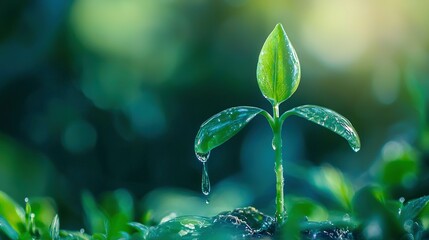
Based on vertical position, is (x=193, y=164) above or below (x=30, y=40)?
below

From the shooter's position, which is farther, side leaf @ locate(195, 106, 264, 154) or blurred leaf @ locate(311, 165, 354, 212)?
blurred leaf @ locate(311, 165, 354, 212)

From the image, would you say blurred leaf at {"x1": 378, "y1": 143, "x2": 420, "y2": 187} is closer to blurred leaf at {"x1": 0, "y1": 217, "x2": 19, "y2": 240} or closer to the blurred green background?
blurred leaf at {"x1": 0, "y1": 217, "x2": 19, "y2": 240}

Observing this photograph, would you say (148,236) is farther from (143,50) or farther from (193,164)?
(143,50)

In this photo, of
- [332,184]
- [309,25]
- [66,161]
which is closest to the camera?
[332,184]

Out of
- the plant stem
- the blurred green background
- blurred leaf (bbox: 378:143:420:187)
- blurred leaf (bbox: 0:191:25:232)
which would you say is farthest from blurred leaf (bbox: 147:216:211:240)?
the blurred green background

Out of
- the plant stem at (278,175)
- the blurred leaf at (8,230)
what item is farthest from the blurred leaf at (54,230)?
the plant stem at (278,175)

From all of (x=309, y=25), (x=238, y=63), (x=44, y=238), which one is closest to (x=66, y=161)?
(x=238, y=63)

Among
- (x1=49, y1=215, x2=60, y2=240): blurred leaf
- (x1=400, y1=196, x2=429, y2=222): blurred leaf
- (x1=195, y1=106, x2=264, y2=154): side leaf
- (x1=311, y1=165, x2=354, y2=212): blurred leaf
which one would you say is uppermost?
(x1=195, y1=106, x2=264, y2=154): side leaf
